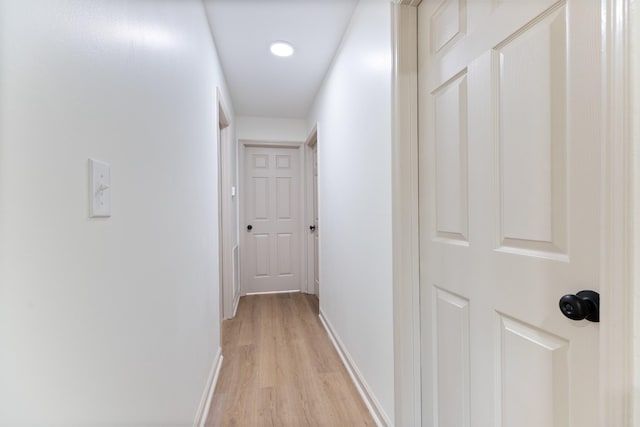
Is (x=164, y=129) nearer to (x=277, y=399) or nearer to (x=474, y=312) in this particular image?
(x=474, y=312)

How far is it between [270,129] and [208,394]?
2949 millimetres

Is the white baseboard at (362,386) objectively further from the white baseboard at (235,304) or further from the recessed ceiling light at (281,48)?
the recessed ceiling light at (281,48)

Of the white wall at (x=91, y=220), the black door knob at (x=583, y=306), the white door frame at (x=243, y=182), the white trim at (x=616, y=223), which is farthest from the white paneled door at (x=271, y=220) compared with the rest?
the white trim at (x=616, y=223)

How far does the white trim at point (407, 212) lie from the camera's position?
1.26 meters

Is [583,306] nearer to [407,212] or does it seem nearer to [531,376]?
[531,376]

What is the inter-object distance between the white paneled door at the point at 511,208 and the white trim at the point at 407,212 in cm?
7

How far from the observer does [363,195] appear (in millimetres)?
1770

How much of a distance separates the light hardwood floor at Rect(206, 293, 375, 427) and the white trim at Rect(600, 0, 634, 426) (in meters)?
1.31

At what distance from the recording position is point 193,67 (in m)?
1.52

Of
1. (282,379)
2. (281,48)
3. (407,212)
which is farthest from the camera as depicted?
(281,48)

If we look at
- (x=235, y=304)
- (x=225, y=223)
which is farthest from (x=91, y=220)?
(x=235, y=304)

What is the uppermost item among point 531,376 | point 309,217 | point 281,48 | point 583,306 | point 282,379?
point 281,48

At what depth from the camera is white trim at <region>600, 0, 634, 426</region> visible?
500 mm

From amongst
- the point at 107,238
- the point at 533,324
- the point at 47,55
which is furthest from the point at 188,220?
the point at 533,324
